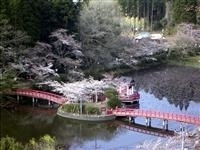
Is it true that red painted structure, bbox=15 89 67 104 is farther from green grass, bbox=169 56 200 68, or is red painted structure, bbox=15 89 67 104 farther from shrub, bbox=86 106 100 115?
green grass, bbox=169 56 200 68

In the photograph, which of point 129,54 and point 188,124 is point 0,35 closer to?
point 188,124

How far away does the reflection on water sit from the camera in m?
41.0

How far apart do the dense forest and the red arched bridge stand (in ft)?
28.8

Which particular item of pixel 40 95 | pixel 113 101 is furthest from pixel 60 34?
pixel 113 101

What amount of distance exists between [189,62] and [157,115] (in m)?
26.2

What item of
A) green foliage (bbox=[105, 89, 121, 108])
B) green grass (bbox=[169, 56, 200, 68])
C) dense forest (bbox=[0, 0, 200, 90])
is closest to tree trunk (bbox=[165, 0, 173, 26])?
green grass (bbox=[169, 56, 200, 68])

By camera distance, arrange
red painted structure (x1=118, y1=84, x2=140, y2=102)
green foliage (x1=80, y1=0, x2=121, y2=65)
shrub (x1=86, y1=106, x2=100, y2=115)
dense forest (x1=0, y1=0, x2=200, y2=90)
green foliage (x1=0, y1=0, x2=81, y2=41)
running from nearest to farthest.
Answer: shrub (x1=86, y1=106, x2=100, y2=115), red painted structure (x1=118, y1=84, x2=140, y2=102), dense forest (x1=0, y1=0, x2=200, y2=90), green foliage (x1=0, y1=0, x2=81, y2=41), green foliage (x1=80, y1=0, x2=121, y2=65)

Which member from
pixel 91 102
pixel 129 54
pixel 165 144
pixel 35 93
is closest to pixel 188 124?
pixel 165 144

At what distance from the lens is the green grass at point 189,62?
55594 millimetres

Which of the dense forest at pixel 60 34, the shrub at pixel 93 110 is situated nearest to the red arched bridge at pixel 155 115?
the shrub at pixel 93 110

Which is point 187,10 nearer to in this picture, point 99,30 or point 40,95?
point 99,30

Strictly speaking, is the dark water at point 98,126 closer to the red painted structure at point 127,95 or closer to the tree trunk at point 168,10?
the red painted structure at point 127,95

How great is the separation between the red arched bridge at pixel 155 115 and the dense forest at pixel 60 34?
8.78 metres

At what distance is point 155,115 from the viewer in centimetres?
3188
